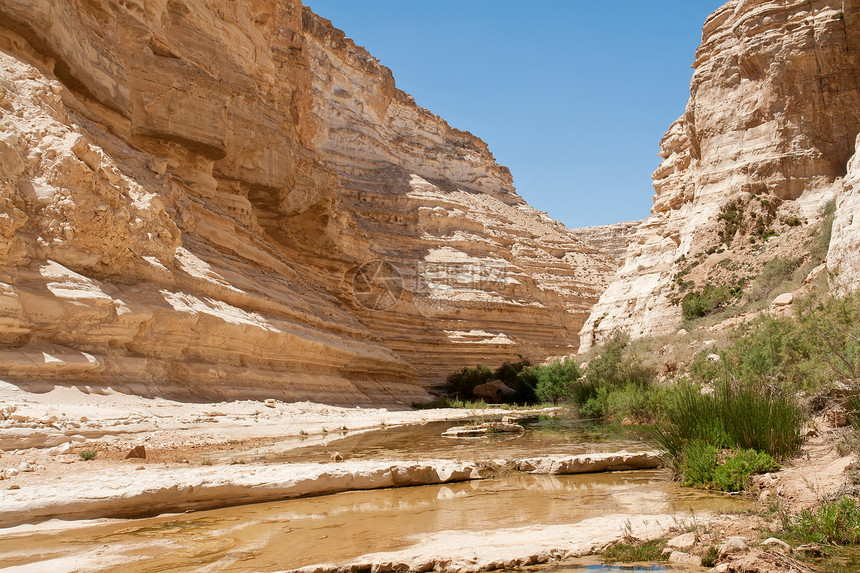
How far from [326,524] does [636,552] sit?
262cm

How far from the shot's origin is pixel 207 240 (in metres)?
18.8

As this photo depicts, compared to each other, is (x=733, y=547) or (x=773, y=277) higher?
(x=773, y=277)

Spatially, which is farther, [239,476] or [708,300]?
[708,300]

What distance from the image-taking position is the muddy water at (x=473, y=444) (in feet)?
29.3

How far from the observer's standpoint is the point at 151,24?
20.3 m

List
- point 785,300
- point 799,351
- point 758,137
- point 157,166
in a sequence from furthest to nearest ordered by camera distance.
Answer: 1. point 758,137
2. point 157,166
3. point 785,300
4. point 799,351

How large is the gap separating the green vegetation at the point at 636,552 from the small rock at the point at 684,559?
0.05m

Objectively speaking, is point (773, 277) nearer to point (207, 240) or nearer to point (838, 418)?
point (838, 418)

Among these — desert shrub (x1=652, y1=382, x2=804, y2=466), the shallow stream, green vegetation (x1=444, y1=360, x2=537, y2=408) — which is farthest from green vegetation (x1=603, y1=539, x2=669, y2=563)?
green vegetation (x1=444, y1=360, x2=537, y2=408)

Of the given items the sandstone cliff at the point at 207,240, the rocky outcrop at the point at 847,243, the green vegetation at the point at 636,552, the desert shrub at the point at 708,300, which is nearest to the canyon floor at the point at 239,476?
the green vegetation at the point at 636,552

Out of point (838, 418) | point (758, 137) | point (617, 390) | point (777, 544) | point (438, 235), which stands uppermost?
point (438, 235)

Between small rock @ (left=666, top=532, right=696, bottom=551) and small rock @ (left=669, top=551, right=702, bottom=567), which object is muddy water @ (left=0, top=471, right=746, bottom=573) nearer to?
small rock @ (left=666, top=532, right=696, bottom=551)

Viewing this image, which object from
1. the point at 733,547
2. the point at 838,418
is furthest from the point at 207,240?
the point at 733,547

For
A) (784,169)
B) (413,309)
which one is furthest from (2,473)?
(413,309)
